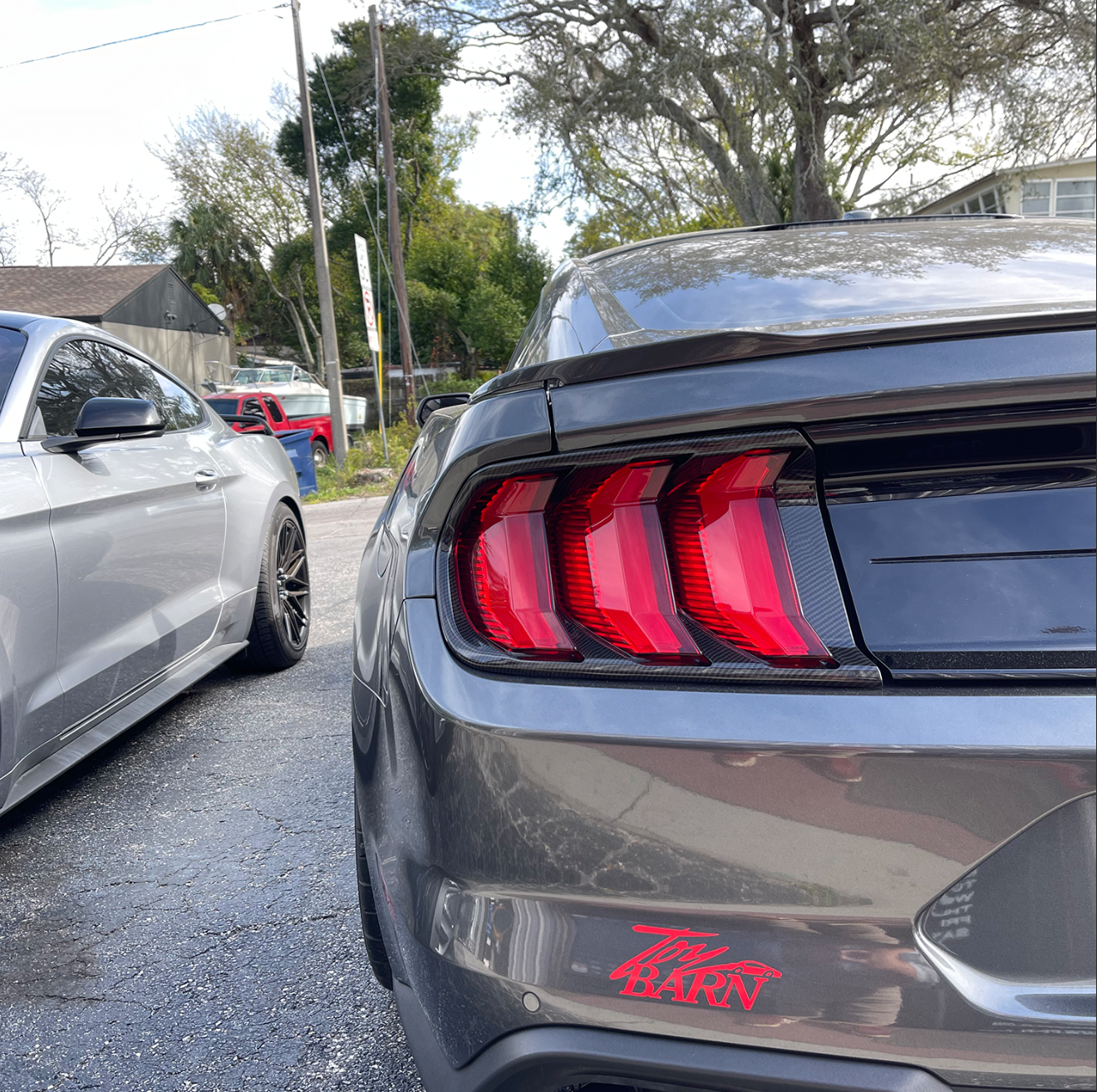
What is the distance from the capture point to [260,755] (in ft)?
11.4

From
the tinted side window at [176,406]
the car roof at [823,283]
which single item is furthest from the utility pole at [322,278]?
the car roof at [823,283]

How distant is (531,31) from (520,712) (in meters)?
24.5

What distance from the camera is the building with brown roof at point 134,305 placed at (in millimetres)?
30781

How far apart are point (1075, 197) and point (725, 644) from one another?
3917 centimetres

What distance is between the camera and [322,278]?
1689 cm

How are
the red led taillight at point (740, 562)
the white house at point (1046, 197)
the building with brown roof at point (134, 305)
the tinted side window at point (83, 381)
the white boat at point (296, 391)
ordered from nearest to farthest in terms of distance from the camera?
the red led taillight at point (740, 562) → the tinted side window at point (83, 381) → the white boat at point (296, 391) → the white house at point (1046, 197) → the building with brown roof at point (134, 305)

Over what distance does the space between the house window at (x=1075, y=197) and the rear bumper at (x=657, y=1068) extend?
124 feet

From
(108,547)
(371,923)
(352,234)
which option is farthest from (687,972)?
(352,234)

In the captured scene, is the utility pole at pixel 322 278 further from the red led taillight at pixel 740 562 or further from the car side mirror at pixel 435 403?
the red led taillight at pixel 740 562

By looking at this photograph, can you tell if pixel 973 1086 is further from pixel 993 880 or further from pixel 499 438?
pixel 499 438

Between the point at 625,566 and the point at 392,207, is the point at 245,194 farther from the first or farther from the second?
the point at 625,566

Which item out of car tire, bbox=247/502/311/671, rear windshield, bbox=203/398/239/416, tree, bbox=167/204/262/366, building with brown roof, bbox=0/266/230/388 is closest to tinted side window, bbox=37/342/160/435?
car tire, bbox=247/502/311/671

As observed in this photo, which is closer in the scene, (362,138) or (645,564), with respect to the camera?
(645,564)

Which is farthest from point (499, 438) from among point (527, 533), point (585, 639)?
point (585, 639)
